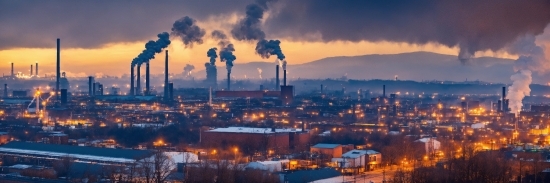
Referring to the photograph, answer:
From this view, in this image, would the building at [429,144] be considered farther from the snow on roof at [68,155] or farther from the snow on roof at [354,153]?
the snow on roof at [68,155]

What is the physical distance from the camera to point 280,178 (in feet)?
58.7

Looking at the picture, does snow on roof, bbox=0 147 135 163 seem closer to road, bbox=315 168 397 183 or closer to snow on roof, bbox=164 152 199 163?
snow on roof, bbox=164 152 199 163

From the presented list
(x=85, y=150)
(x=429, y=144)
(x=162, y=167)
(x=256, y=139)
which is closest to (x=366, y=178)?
(x=162, y=167)

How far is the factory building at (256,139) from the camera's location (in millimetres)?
25016

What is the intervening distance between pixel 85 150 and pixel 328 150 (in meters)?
6.51

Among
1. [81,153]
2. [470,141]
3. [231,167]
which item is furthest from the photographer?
[470,141]

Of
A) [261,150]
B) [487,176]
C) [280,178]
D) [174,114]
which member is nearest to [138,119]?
[174,114]

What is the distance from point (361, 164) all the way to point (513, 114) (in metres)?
14.6

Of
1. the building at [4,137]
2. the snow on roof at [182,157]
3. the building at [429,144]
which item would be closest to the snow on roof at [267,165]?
the snow on roof at [182,157]

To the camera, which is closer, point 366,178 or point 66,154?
point 366,178

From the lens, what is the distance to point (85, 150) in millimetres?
21234

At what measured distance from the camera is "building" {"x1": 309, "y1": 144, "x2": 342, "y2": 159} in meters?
23.3

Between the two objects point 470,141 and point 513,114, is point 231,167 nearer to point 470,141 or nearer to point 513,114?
point 470,141

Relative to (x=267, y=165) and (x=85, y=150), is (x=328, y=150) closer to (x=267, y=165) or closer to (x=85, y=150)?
(x=267, y=165)
